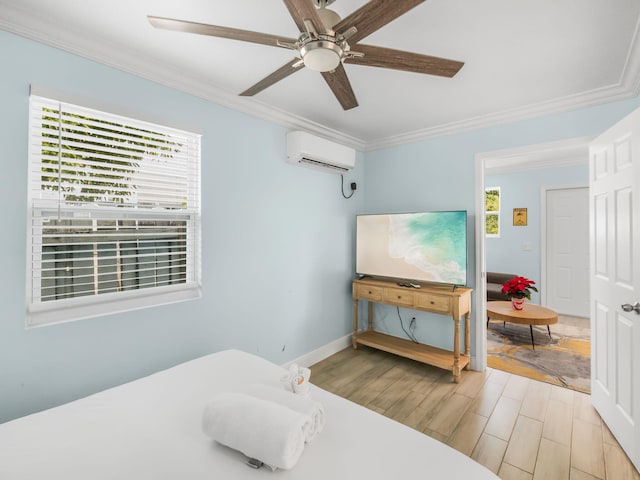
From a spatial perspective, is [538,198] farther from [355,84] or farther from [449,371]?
[355,84]

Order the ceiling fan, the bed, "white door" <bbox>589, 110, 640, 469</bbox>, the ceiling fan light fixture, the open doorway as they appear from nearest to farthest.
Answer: the bed → the ceiling fan → the ceiling fan light fixture → "white door" <bbox>589, 110, 640, 469</bbox> → the open doorway

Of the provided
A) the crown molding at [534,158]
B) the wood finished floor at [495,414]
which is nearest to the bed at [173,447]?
the wood finished floor at [495,414]

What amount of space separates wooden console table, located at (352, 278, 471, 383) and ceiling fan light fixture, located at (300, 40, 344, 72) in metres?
2.27

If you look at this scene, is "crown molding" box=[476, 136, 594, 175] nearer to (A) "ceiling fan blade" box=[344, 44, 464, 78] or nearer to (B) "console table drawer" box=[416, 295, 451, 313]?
(B) "console table drawer" box=[416, 295, 451, 313]

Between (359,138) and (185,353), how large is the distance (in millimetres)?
2868

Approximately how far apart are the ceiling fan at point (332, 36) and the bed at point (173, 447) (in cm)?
150

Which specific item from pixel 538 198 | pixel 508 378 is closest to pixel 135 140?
pixel 508 378

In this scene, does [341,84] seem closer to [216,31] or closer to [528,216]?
[216,31]

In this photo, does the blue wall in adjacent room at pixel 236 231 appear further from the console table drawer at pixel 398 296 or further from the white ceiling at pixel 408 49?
the console table drawer at pixel 398 296

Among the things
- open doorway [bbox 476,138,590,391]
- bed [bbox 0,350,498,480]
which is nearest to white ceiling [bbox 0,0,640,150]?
open doorway [bbox 476,138,590,391]

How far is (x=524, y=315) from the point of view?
329 centimetres

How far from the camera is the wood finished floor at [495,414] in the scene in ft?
5.92

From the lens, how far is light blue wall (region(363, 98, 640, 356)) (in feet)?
8.32

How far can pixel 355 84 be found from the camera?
2.29 metres
